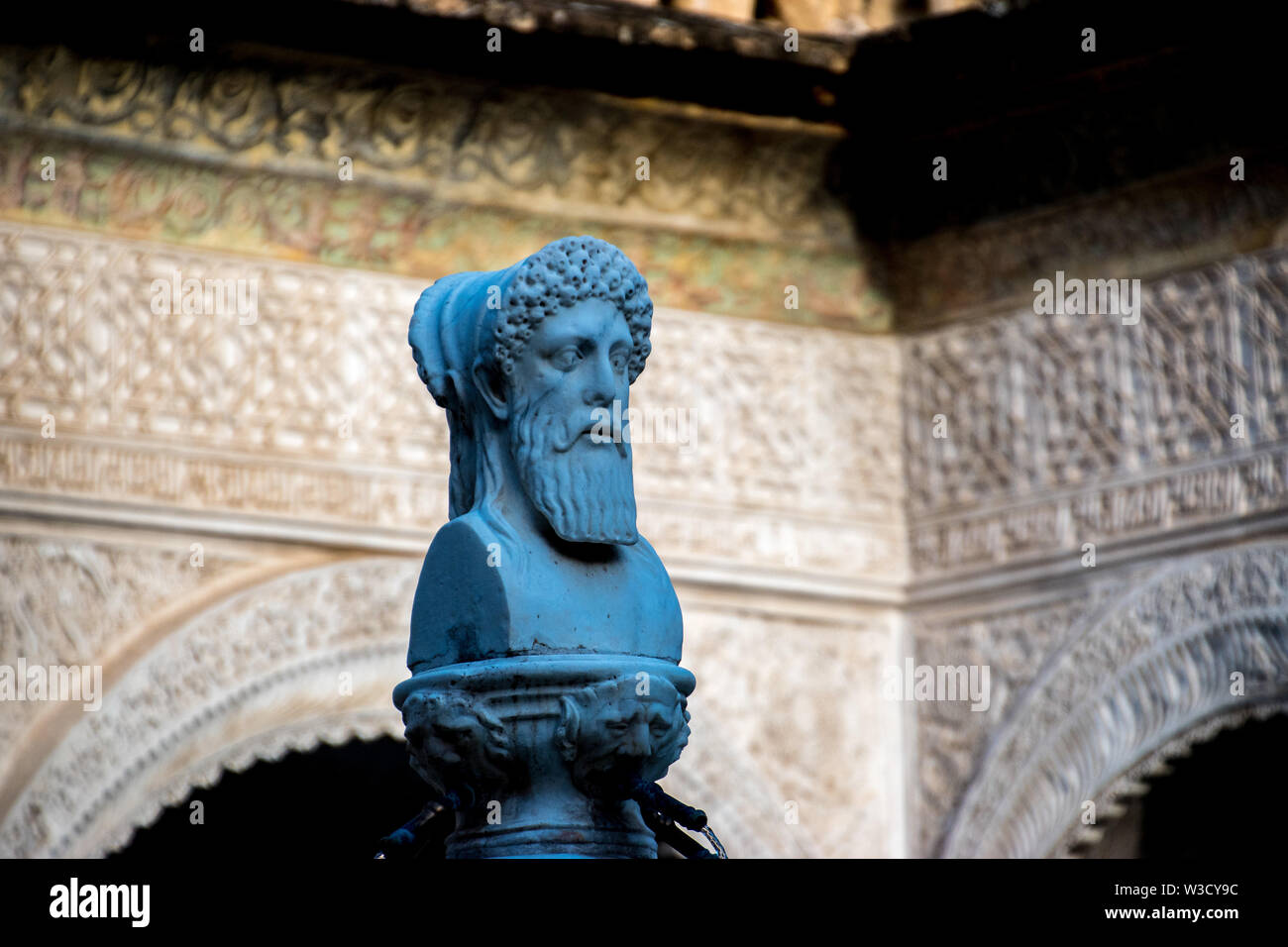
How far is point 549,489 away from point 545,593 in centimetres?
13

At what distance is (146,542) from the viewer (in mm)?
5816

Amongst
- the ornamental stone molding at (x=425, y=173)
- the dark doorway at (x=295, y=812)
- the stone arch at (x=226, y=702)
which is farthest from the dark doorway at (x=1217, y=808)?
the dark doorway at (x=295, y=812)

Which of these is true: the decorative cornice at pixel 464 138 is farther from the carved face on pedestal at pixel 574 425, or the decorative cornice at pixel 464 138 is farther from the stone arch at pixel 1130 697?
the carved face on pedestal at pixel 574 425

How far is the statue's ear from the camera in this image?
2.98 metres

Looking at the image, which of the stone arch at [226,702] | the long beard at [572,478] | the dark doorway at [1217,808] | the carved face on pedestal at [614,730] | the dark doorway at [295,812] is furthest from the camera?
the dark doorway at [295,812]

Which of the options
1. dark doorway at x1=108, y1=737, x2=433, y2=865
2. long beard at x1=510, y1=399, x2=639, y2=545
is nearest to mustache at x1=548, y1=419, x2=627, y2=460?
long beard at x1=510, y1=399, x2=639, y2=545

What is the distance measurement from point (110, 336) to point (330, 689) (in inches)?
38.5

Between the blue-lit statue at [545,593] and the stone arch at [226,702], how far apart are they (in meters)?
2.84

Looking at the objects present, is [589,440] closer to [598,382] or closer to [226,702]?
[598,382]

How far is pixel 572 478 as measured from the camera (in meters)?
2.92

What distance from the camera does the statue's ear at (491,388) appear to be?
298 cm

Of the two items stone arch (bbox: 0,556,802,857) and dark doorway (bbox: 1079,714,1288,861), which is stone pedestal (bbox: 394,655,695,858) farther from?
dark doorway (bbox: 1079,714,1288,861)

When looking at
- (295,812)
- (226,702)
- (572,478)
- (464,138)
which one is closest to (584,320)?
(572,478)

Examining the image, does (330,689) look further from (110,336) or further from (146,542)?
(110,336)
